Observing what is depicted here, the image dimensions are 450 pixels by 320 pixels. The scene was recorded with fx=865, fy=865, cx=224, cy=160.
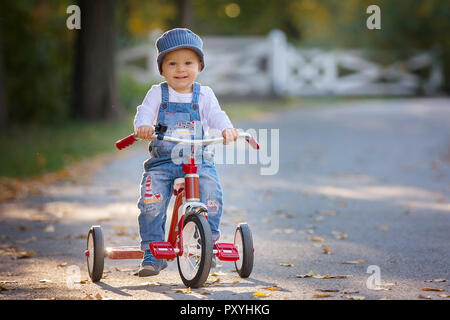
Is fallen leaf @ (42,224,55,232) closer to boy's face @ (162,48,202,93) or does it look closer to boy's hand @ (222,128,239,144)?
boy's face @ (162,48,202,93)

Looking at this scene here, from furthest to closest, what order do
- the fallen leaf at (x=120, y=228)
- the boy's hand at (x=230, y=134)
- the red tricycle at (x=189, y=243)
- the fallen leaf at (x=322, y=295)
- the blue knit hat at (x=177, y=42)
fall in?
the fallen leaf at (x=120, y=228) → the blue knit hat at (x=177, y=42) → the boy's hand at (x=230, y=134) → the red tricycle at (x=189, y=243) → the fallen leaf at (x=322, y=295)

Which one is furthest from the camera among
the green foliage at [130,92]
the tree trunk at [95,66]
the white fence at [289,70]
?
the white fence at [289,70]

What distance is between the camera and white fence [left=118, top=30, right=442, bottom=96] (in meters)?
27.0

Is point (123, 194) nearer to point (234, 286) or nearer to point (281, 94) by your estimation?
point (234, 286)

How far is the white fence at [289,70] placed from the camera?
26953mm

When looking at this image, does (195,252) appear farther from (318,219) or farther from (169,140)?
(318,219)

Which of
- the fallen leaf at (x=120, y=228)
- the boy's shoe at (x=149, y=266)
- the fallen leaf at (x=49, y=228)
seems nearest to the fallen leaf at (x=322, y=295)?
the boy's shoe at (x=149, y=266)

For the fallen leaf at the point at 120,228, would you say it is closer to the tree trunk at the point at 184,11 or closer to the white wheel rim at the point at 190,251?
the white wheel rim at the point at 190,251

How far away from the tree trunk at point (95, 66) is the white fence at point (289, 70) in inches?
326

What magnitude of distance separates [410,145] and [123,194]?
21.3 feet

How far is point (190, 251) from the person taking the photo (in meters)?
5.10

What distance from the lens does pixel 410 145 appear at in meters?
14.5

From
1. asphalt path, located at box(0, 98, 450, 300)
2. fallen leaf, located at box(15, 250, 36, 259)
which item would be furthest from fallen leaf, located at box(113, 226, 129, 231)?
fallen leaf, located at box(15, 250, 36, 259)
